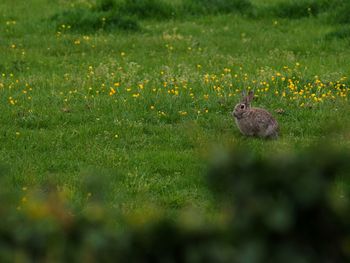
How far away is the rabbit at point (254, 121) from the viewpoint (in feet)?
33.4

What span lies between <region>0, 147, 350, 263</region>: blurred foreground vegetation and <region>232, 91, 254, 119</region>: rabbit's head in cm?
699

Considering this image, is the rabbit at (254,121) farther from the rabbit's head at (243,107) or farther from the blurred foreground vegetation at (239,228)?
the blurred foreground vegetation at (239,228)

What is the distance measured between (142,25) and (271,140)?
724cm

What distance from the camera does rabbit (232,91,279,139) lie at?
10.2 m

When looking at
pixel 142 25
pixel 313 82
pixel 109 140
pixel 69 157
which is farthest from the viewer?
pixel 142 25

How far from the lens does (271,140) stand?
1010 centimetres

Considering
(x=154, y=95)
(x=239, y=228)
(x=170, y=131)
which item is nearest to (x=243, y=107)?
(x=170, y=131)

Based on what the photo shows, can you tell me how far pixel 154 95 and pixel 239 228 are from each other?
8.68m

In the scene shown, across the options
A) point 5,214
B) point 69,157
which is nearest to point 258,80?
point 69,157

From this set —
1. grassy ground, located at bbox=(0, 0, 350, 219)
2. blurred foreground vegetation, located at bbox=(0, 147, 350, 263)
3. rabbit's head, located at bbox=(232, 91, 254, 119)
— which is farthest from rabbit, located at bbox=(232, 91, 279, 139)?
blurred foreground vegetation, located at bbox=(0, 147, 350, 263)

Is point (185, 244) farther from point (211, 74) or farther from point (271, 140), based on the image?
point (211, 74)

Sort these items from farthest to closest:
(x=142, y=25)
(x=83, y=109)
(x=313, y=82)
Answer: (x=142, y=25) → (x=313, y=82) → (x=83, y=109)

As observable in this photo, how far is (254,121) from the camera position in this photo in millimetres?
10250

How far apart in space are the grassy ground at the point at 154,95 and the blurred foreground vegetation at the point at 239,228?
8.61ft
